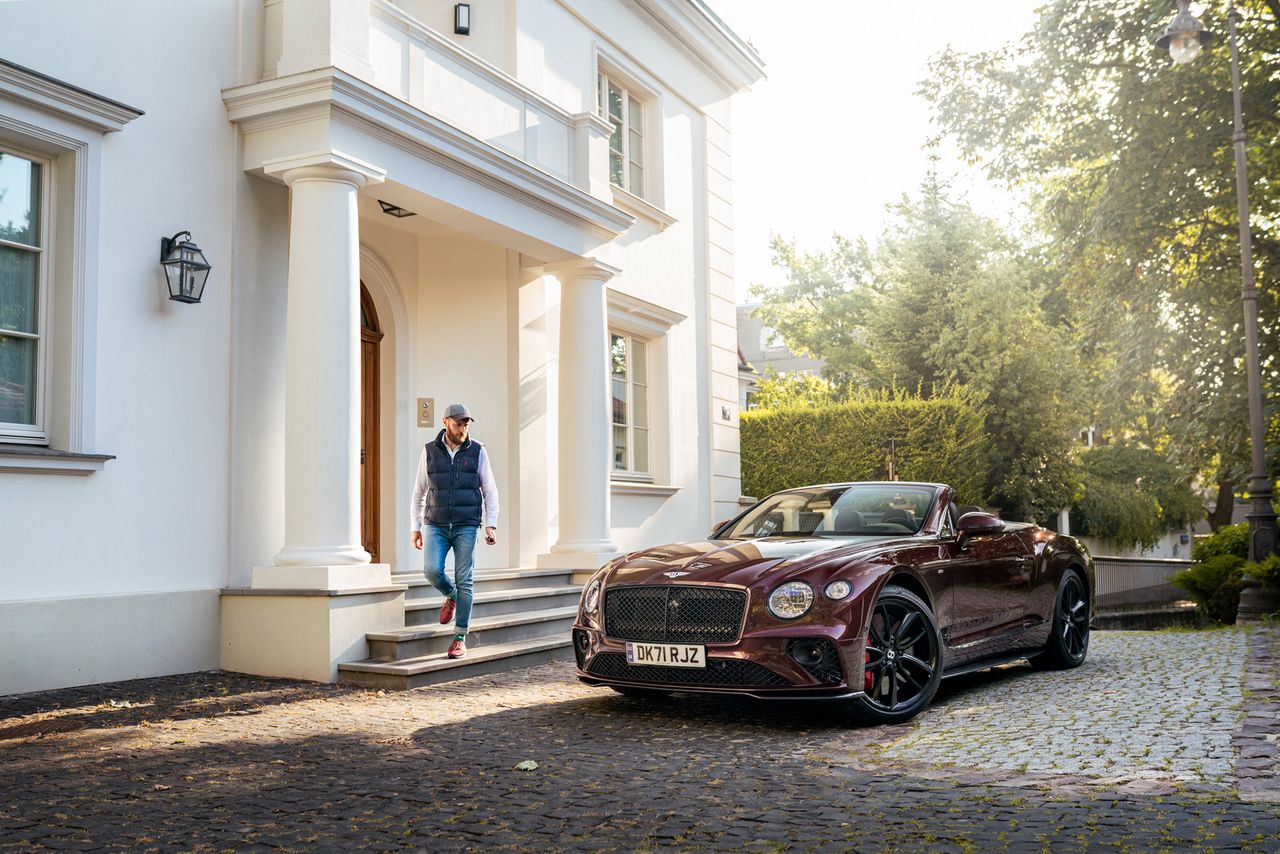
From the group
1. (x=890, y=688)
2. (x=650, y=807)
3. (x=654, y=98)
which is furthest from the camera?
(x=654, y=98)

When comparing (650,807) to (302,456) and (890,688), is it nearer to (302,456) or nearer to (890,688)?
(890,688)

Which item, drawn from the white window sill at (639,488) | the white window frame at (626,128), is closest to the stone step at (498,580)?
the white window sill at (639,488)

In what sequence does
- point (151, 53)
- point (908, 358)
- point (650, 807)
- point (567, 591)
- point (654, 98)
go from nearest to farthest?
point (650, 807)
point (151, 53)
point (567, 591)
point (654, 98)
point (908, 358)

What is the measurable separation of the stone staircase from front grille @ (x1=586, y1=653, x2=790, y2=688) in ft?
6.34

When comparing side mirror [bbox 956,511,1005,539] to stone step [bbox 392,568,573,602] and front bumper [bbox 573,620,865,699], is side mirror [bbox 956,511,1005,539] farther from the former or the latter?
stone step [bbox 392,568,573,602]

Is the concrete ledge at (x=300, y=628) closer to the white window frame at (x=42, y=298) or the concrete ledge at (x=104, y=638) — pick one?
the concrete ledge at (x=104, y=638)

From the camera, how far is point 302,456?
338 inches

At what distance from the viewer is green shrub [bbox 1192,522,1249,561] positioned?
54.1ft

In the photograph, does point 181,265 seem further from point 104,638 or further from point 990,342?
point 990,342

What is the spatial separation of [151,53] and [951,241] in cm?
3056

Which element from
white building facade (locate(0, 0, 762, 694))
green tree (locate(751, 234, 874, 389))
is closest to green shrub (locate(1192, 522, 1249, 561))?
white building facade (locate(0, 0, 762, 694))

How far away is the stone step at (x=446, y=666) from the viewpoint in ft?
26.3

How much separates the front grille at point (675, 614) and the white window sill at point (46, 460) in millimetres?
3762

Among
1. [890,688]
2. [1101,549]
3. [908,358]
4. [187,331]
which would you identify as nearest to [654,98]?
[187,331]
